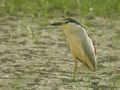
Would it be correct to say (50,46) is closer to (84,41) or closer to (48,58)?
(48,58)

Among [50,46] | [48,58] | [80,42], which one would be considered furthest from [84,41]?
[50,46]

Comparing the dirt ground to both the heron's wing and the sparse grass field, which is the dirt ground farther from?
the heron's wing

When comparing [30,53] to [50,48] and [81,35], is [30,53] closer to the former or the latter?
[50,48]

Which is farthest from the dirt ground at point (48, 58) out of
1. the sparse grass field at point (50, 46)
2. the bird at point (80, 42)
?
the bird at point (80, 42)

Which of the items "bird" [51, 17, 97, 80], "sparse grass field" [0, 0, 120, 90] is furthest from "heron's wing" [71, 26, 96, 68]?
"sparse grass field" [0, 0, 120, 90]

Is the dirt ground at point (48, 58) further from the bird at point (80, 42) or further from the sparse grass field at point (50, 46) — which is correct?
the bird at point (80, 42)

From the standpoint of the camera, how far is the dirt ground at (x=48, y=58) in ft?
21.4

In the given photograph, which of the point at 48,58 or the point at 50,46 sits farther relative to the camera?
the point at 50,46

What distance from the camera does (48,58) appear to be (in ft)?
25.8

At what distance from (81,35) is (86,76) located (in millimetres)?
786

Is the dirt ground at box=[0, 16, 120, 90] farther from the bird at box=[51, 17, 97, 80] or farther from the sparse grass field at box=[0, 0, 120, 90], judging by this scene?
the bird at box=[51, 17, 97, 80]

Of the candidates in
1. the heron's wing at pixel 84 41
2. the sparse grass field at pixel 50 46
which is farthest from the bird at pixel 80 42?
the sparse grass field at pixel 50 46

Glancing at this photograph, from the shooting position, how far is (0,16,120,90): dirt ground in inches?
257

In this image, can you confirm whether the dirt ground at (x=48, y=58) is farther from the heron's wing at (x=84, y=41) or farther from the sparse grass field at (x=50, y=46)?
the heron's wing at (x=84, y=41)
